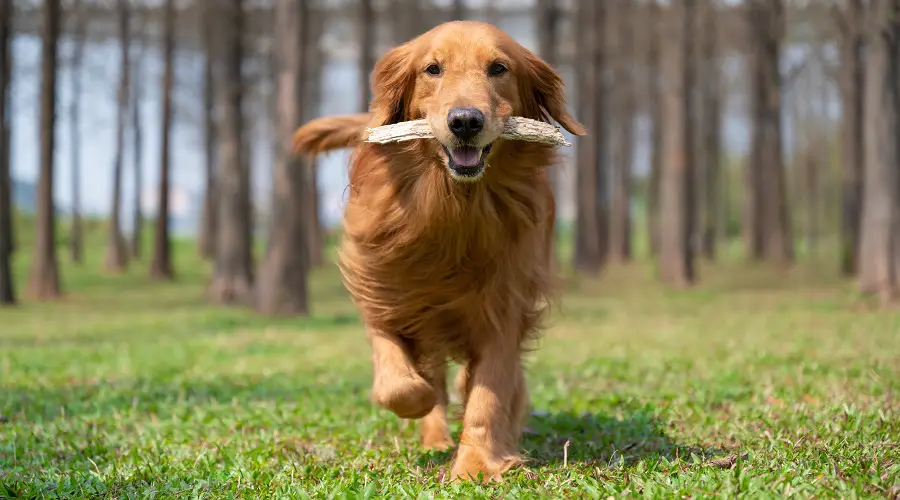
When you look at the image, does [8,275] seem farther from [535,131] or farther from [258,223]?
[258,223]

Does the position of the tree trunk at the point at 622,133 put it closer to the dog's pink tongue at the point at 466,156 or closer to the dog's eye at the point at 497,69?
the dog's eye at the point at 497,69

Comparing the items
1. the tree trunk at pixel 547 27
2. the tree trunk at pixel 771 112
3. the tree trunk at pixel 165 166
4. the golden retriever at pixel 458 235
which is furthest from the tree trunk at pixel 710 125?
the golden retriever at pixel 458 235

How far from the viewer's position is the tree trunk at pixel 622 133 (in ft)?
95.3

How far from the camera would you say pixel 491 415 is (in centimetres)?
388

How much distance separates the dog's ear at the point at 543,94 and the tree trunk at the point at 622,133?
23.9m

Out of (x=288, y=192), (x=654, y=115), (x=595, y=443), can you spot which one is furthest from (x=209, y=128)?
(x=595, y=443)

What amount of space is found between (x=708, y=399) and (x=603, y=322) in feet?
24.0

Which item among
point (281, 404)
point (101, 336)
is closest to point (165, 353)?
point (101, 336)

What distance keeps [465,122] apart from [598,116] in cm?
2179

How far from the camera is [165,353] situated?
9047mm

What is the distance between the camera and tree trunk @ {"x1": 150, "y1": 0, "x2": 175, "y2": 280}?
23609 millimetres

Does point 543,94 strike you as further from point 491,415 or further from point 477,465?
point 477,465

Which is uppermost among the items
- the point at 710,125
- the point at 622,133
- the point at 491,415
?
the point at 710,125

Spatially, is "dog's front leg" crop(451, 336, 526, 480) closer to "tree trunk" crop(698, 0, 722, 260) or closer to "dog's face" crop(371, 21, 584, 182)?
"dog's face" crop(371, 21, 584, 182)
